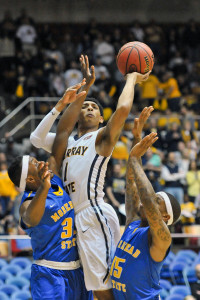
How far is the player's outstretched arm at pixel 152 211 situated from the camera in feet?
15.1

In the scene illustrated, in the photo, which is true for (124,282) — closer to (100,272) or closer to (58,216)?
(100,272)

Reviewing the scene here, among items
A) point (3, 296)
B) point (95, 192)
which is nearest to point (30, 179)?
point (95, 192)

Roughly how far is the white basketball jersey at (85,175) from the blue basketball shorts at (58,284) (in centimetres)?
58

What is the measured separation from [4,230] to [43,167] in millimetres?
6289

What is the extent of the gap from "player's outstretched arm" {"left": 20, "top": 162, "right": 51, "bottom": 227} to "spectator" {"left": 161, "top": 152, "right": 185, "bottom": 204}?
7180 millimetres

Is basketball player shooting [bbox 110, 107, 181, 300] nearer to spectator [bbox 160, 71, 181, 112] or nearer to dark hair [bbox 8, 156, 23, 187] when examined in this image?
dark hair [bbox 8, 156, 23, 187]

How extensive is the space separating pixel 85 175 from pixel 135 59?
3.71ft

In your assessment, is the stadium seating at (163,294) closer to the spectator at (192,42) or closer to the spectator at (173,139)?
the spectator at (173,139)

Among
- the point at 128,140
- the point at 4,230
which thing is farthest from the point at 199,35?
the point at 4,230

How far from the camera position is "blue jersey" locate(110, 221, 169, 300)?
483 centimetres

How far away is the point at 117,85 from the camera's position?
51.2 feet

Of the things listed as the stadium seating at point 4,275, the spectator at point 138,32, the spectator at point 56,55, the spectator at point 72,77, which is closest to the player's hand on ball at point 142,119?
the stadium seating at point 4,275

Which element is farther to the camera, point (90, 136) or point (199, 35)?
point (199, 35)

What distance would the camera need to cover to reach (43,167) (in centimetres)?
468
